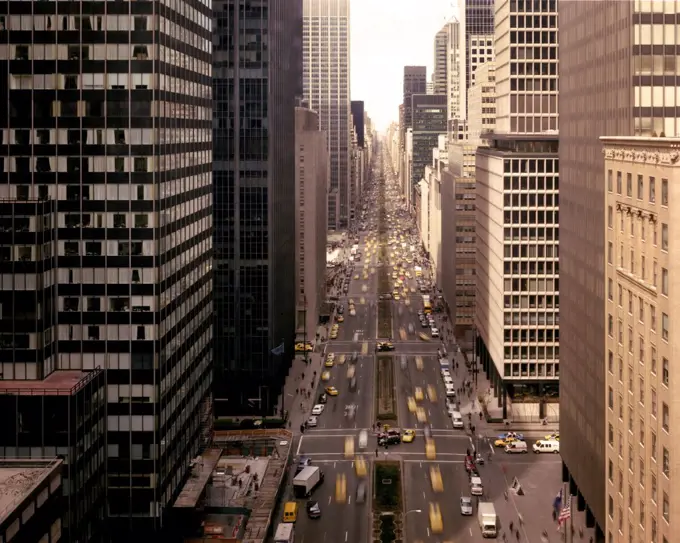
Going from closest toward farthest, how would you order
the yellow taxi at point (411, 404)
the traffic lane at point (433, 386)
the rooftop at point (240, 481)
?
the rooftop at point (240, 481)
the traffic lane at point (433, 386)
the yellow taxi at point (411, 404)

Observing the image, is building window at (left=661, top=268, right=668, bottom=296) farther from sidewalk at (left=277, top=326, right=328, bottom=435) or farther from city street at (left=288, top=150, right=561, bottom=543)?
sidewalk at (left=277, top=326, right=328, bottom=435)

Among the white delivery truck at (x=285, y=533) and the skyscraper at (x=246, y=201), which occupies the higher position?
the skyscraper at (x=246, y=201)

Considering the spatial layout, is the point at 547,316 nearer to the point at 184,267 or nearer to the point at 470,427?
the point at 470,427

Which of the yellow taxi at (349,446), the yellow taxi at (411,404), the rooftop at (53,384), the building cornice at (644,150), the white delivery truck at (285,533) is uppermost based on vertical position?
the building cornice at (644,150)

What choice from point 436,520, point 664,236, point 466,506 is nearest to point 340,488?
point 436,520

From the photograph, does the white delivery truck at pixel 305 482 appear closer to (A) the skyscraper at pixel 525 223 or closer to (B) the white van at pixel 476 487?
(B) the white van at pixel 476 487

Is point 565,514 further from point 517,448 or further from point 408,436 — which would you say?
point 408,436

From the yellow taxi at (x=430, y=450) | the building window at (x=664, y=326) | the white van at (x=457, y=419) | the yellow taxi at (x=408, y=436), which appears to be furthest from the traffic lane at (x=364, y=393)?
the building window at (x=664, y=326)
